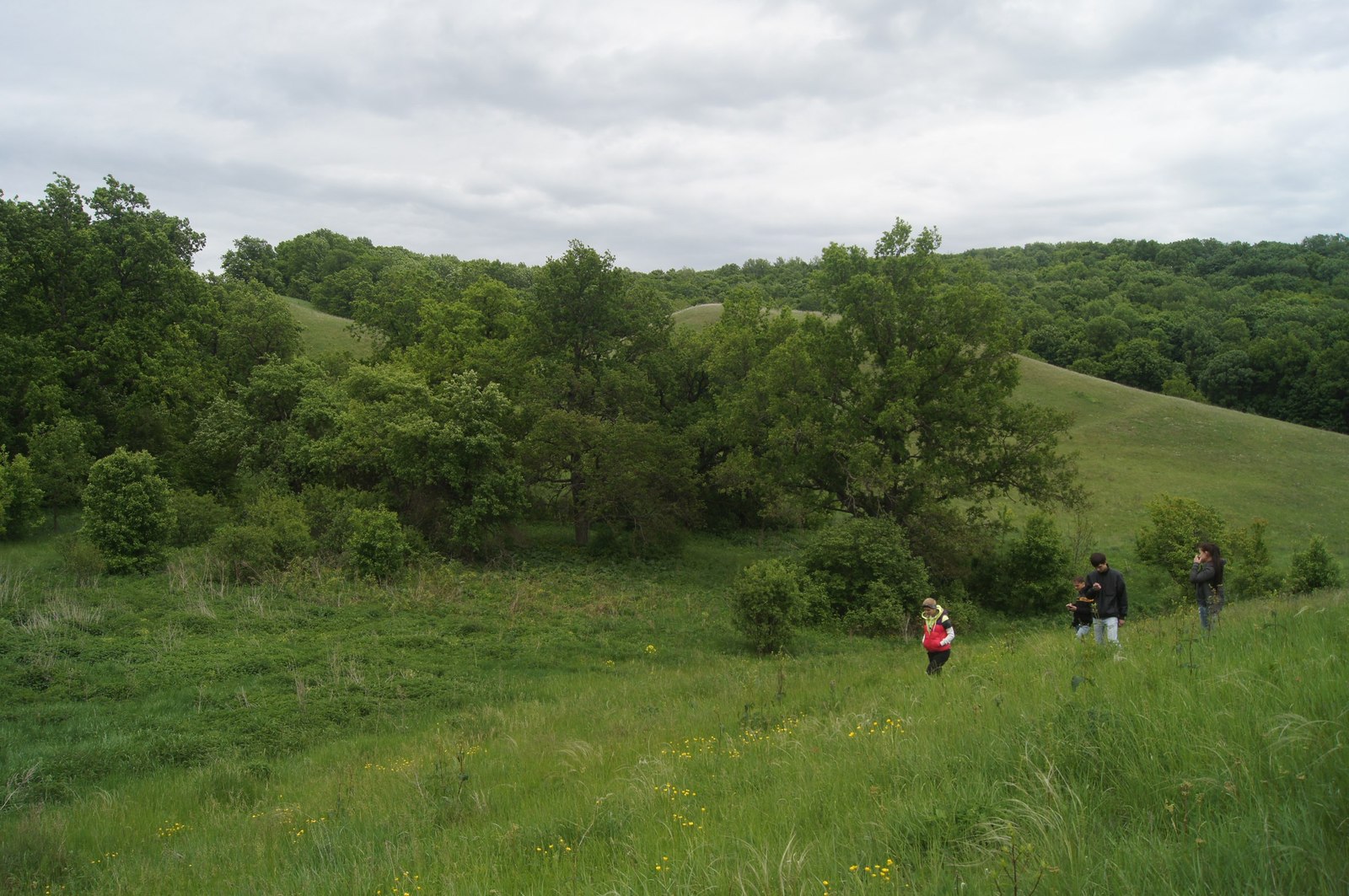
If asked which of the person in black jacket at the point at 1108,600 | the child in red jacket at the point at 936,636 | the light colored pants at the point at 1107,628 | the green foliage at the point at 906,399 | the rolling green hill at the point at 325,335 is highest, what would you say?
the rolling green hill at the point at 325,335

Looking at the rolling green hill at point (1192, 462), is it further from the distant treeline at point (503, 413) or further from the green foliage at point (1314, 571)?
the green foliage at point (1314, 571)

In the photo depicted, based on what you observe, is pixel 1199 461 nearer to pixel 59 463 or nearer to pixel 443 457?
pixel 443 457

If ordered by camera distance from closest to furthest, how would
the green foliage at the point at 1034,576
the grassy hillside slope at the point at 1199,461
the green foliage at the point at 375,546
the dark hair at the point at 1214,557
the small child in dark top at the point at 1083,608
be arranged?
the small child in dark top at the point at 1083,608, the dark hair at the point at 1214,557, the green foliage at the point at 375,546, the green foliage at the point at 1034,576, the grassy hillside slope at the point at 1199,461

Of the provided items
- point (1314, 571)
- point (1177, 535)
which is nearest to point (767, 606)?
point (1314, 571)

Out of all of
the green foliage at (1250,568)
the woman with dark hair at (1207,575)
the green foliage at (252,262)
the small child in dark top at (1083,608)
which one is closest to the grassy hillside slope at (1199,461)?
the green foliage at (1250,568)

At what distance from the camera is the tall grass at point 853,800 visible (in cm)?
328

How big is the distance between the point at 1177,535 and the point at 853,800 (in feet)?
94.4

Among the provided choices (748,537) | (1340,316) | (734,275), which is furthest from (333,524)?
(734,275)

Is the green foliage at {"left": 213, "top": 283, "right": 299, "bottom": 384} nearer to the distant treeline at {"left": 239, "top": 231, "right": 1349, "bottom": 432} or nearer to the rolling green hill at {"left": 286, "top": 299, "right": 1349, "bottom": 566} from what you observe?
the rolling green hill at {"left": 286, "top": 299, "right": 1349, "bottom": 566}

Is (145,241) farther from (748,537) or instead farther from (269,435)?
(748,537)

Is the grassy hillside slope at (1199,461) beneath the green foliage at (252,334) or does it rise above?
beneath

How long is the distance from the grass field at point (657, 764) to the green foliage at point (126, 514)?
157 inches

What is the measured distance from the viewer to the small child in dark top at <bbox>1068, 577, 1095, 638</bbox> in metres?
11.3

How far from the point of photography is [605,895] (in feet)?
12.4
